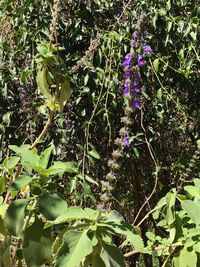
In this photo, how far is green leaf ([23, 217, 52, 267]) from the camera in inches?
41.9

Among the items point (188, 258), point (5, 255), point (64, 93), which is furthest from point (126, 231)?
point (64, 93)

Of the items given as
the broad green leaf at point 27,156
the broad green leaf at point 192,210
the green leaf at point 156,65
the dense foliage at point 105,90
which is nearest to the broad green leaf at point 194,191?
the broad green leaf at point 192,210

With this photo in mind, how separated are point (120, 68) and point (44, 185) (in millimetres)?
1720

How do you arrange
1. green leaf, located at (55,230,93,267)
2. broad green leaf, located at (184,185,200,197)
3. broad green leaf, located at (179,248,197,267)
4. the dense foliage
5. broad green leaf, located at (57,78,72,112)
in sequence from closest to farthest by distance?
green leaf, located at (55,230,93,267) → broad green leaf, located at (179,248,197,267) → broad green leaf, located at (184,185,200,197) → broad green leaf, located at (57,78,72,112) → the dense foliage

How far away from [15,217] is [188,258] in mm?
360

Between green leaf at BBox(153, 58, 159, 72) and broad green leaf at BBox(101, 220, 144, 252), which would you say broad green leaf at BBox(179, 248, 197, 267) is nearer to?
broad green leaf at BBox(101, 220, 144, 252)

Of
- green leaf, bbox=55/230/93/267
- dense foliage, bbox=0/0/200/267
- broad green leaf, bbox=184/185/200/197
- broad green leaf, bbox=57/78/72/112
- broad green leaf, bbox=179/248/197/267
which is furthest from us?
dense foliage, bbox=0/0/200/267

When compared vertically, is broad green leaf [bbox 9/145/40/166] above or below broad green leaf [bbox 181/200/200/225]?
above

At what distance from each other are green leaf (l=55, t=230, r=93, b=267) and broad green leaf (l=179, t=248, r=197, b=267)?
23 cm

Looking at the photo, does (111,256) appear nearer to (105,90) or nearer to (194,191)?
(194,191)

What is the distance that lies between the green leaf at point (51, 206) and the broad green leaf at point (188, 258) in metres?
0.27

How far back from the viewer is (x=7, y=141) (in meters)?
2.92

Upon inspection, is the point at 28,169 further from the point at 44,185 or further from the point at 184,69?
the point at 184,69

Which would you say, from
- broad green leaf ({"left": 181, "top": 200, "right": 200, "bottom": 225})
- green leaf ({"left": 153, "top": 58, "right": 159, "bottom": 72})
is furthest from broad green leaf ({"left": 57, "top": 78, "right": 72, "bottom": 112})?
green leaf ({"left": 153, "top": 58, "right": 159, "bottom": 72})
